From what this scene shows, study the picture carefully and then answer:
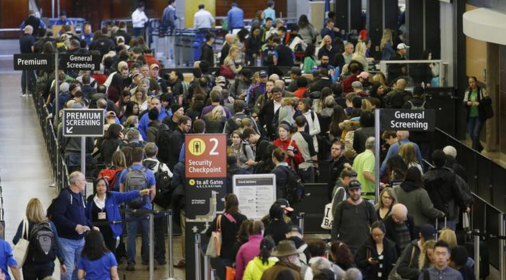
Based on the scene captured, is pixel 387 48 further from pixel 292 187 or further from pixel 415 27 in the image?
pixel 292 187

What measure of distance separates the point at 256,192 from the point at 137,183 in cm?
178

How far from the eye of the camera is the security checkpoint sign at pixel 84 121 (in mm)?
18703

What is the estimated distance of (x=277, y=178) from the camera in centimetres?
1812

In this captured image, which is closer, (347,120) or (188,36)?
(347,120)

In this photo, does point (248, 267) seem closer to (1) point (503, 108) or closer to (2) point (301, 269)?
(2) point (301, 269)

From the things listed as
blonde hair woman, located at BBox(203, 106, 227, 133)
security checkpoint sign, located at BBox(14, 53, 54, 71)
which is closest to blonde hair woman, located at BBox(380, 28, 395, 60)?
security checkpoint sign, located at BBox(14, 53, 54, 71)

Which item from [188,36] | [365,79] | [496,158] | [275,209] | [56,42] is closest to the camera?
[275,209]

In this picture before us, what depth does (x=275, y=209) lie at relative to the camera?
15.3 m

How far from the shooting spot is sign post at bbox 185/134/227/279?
17594 millimetres

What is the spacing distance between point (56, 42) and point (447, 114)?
11.0m

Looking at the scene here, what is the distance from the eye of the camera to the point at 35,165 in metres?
27.0

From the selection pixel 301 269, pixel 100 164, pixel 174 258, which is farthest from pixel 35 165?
pixel 301 269

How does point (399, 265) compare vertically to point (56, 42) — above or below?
below

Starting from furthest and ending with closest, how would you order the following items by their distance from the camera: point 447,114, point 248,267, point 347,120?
point 447,114 < point 347,120 < point 248,267
